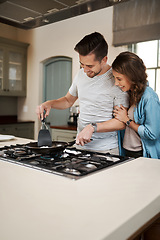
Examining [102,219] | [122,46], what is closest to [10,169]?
[102,219]

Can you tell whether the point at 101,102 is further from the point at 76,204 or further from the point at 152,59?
the point at 152,59

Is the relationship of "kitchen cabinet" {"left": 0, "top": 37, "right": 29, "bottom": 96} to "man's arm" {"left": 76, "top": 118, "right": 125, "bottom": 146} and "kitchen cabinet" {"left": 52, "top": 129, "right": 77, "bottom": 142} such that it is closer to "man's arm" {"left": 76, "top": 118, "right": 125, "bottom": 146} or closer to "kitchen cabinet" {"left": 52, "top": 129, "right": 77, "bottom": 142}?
"kitchen cabinet" {"left": 52, "top": 129, "right": 77, "bottom": 142}

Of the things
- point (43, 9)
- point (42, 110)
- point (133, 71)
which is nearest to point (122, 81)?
point (133, 71)

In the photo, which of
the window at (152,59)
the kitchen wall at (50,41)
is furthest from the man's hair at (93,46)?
the kitchen wall at (50,41)

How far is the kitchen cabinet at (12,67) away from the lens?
177 inches

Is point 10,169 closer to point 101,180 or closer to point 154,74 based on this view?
point 101,180

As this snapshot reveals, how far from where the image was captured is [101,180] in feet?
2.91

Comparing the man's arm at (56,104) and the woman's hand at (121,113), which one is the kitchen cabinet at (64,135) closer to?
the man's arm at (56,104)

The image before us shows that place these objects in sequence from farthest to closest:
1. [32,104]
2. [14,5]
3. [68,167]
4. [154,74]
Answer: [32,104] < [154,74] < [14,5] < [68,167]

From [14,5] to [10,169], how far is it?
1.03m

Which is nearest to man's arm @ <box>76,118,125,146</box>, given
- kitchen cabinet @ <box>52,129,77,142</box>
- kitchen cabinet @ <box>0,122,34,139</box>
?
kitchen cabinet @ <box>52,129,77,142</box>

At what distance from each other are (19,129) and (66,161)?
353 cm

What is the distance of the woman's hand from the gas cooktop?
1.20 ft

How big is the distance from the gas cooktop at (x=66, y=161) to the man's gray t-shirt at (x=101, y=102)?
0.30 meters
